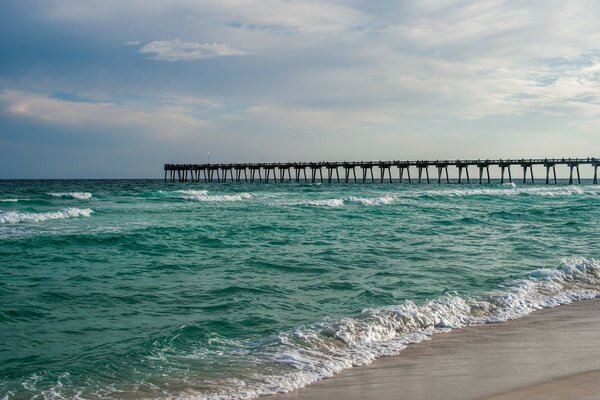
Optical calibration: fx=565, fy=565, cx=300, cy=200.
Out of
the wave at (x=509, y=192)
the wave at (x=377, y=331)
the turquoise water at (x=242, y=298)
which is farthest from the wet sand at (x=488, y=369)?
the wave at (x=509, y=192)

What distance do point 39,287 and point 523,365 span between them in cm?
695

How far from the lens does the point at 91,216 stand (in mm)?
22734

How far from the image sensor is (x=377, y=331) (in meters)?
6.47

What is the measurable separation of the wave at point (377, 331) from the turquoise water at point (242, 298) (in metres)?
0.02

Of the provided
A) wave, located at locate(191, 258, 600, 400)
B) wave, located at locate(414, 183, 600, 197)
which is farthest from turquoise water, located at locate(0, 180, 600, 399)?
wave, located at locate(414, 183, 600, 197)

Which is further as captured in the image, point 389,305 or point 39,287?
point 39,287

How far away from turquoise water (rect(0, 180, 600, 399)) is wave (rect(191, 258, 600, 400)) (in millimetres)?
22

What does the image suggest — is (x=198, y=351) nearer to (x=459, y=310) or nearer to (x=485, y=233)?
(x=459, y=310)

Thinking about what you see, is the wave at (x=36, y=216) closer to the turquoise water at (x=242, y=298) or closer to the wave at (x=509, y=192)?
the turquoise water at (x=242, y=298)

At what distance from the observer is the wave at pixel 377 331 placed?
16.4 ft

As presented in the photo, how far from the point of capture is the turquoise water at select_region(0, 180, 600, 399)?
204 inches

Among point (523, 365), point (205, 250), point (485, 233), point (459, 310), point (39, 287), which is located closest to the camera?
point (523, 365)

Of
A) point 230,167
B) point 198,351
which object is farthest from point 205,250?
point 230,167

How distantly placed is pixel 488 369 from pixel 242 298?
3733 millimetres
